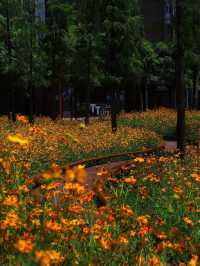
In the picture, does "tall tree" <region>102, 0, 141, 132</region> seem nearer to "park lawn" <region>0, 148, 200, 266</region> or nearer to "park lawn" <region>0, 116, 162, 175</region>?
"park lawn" <region>0, 116, 162, 175</region>

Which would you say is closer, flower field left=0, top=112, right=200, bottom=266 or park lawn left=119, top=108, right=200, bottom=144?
flower field left=0, top=112, right=200, bottom=266

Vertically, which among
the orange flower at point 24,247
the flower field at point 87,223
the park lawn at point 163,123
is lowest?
the park lawn at point 163,123

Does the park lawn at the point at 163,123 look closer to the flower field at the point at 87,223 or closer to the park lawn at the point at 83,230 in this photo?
the flower field at the point at 87,223

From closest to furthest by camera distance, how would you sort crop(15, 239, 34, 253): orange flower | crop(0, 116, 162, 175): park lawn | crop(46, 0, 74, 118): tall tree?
1. crop(15, 239, 34, 253): orange flower
2. crop(0, 116, 162, 175): park lawn
3. crop(46, 0, 74, 118): tall tree

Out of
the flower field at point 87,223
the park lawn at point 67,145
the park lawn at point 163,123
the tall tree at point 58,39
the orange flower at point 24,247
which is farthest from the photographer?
the tall tree at point 58,39

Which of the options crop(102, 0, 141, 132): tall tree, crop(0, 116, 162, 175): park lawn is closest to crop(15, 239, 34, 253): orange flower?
crop(0, 116, 162, 175): park lawn

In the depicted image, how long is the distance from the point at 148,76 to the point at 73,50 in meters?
15.0

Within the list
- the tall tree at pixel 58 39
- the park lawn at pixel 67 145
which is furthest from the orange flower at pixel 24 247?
the tall tree at pixel 58 39

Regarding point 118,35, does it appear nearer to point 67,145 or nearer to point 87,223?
point 67,145

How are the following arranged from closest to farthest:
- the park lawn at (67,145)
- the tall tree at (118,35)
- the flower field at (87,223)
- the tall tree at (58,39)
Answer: the flower field at (87,223) < the park lawn at (67,145) < the tall tree at (118,35) < the tall tree at (58,39)

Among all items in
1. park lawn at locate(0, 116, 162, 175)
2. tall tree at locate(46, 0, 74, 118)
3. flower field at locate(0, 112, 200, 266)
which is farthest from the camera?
tall tree at locate(46, 0, 74, 118)

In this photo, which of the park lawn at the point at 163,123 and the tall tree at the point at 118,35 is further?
the park lawn at the point at 163,123

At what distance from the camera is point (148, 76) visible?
142 feet

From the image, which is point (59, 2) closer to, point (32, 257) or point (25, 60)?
point (25, 60)
